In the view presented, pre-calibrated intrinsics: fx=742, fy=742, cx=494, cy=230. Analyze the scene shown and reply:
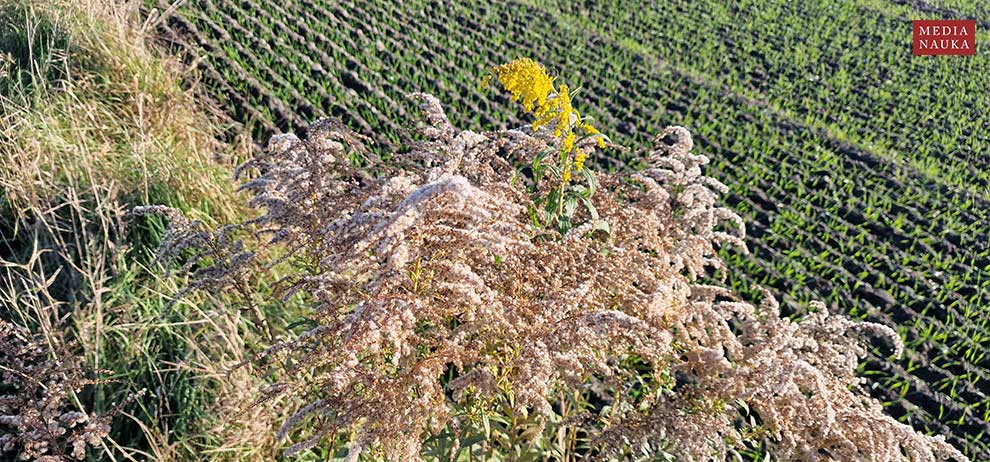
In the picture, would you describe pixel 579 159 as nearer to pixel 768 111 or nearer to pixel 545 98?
pixel 545 98

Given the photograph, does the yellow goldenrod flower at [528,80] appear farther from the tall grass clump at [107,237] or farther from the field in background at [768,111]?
the field in background at [768,111]

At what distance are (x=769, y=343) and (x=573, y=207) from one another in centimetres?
90

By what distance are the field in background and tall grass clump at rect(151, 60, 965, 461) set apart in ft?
8.29

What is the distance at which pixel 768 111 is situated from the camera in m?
8.91

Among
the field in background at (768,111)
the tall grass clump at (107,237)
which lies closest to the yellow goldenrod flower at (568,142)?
the tall grass clump at (107,237)
